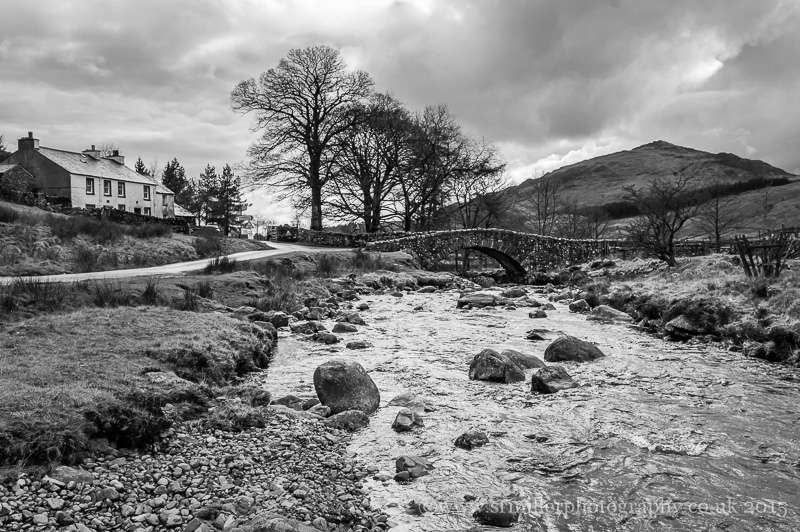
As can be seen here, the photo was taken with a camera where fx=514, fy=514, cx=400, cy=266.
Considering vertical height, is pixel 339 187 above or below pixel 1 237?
above

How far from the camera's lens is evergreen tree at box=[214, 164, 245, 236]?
63.8m

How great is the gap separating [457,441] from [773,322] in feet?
25.0

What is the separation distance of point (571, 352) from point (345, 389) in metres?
4.51

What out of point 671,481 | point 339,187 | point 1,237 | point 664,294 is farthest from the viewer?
point 339,187

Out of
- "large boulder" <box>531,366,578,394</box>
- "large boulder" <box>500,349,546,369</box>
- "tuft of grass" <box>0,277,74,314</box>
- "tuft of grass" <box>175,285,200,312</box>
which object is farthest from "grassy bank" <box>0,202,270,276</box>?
"large boulder" <box>531,366,578,394</box>

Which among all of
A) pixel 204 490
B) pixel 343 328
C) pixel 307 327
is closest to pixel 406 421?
pixel 204 490

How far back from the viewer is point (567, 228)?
50.9 m

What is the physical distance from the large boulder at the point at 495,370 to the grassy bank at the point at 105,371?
3.29 m

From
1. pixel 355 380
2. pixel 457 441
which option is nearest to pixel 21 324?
pixel 355 380

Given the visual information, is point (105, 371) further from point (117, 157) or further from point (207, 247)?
point (117, 157)

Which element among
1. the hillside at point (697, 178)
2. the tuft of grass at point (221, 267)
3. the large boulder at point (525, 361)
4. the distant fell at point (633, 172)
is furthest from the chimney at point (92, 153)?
the distant fell at point (633, 172)

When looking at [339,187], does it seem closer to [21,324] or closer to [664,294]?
[664,294]

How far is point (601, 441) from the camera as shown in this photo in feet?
17.4

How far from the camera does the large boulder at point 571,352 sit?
→ 28.7ft
